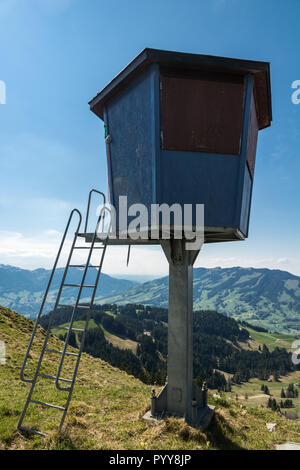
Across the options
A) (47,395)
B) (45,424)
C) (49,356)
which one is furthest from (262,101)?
(49,356)

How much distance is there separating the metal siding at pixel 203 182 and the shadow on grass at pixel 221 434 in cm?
526

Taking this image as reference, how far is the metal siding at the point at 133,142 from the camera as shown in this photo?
296 inches

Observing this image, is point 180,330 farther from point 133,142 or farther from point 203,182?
point 133,142

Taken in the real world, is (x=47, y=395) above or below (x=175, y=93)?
below

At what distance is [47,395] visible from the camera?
33.2 feet

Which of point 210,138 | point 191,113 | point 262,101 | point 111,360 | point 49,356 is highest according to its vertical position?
point 262,101

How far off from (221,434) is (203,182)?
21.3 feet

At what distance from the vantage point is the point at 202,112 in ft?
24.2

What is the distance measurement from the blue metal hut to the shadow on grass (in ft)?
16.8

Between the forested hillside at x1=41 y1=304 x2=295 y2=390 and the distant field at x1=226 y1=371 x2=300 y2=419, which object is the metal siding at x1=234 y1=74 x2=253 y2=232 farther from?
the distant field at x1=226 y1=371 x2=300 y2=419

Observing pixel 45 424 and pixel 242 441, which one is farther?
pixel 242 441

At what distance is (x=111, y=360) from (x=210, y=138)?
111 metres

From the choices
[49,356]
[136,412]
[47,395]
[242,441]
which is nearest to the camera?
[242,441]
